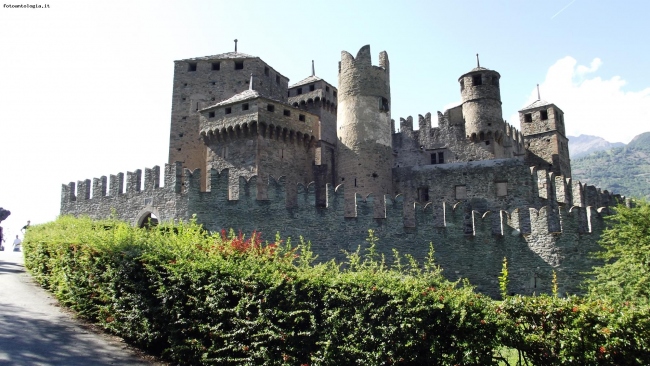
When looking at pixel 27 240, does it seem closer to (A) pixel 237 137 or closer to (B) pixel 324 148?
(A) pixel 237 137

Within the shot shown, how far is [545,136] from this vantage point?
3956cm

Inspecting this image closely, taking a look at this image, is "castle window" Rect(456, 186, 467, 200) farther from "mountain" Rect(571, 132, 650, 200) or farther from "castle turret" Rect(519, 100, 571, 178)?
"mountain" Rect(571, 132, 650, 200)

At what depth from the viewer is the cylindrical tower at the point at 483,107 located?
34000 millimetres

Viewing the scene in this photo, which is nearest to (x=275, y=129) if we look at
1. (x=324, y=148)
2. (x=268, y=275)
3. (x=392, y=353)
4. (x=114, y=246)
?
(x=324, y=148)

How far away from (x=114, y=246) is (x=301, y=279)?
5.05 meters

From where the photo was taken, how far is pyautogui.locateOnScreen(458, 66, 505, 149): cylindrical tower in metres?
34.0

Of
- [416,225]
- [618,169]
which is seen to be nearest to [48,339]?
[416,225]

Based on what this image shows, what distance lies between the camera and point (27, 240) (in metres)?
18.4

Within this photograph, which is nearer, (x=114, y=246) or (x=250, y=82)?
(x=114, y=246)

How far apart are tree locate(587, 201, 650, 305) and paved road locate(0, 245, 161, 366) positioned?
9.81 meters

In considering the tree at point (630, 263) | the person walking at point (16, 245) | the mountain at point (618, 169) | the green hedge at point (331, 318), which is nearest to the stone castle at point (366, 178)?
the person walking at point (16, 245)

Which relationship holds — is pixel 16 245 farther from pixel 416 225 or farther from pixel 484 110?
pixel 484 110

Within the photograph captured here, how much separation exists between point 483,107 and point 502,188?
363 inches

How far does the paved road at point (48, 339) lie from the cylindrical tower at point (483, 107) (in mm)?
28016
